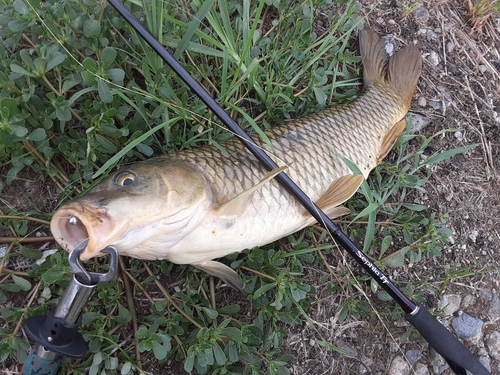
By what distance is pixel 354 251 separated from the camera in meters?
1.92

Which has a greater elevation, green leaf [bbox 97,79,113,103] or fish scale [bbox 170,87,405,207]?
green leaf [bbox 97,79,113,103]

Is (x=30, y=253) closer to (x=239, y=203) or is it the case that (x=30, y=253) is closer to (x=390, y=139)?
(x=239, y=203)

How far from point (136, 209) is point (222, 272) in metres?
0.68

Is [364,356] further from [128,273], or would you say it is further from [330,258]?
[128,273]

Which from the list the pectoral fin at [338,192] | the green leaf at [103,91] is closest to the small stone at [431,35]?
the pectoral fin at [338,192]

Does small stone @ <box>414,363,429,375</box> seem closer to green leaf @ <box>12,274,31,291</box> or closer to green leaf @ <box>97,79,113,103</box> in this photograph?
green leaf @ <box>12,274,31,291</box>

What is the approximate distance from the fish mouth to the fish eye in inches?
7.1

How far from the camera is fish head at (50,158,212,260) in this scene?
137 cm

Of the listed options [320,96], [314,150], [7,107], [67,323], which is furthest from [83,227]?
[320,96]

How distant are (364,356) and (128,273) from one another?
142cm

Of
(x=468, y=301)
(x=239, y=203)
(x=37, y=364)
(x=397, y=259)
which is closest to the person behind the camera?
(x=37, y=364)

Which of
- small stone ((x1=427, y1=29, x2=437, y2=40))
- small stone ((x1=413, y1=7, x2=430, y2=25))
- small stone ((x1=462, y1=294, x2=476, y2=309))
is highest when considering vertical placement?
small stone ((x1=413, y1=7, x2=430, y2=25))

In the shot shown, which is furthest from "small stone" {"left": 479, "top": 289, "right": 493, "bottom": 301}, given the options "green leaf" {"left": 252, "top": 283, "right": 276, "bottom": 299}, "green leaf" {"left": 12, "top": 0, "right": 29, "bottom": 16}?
"green leaf" {"left": 12, "top": 0, "right": 29, "bottom": 16}

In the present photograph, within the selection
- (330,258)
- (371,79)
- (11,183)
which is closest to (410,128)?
(371,79)
